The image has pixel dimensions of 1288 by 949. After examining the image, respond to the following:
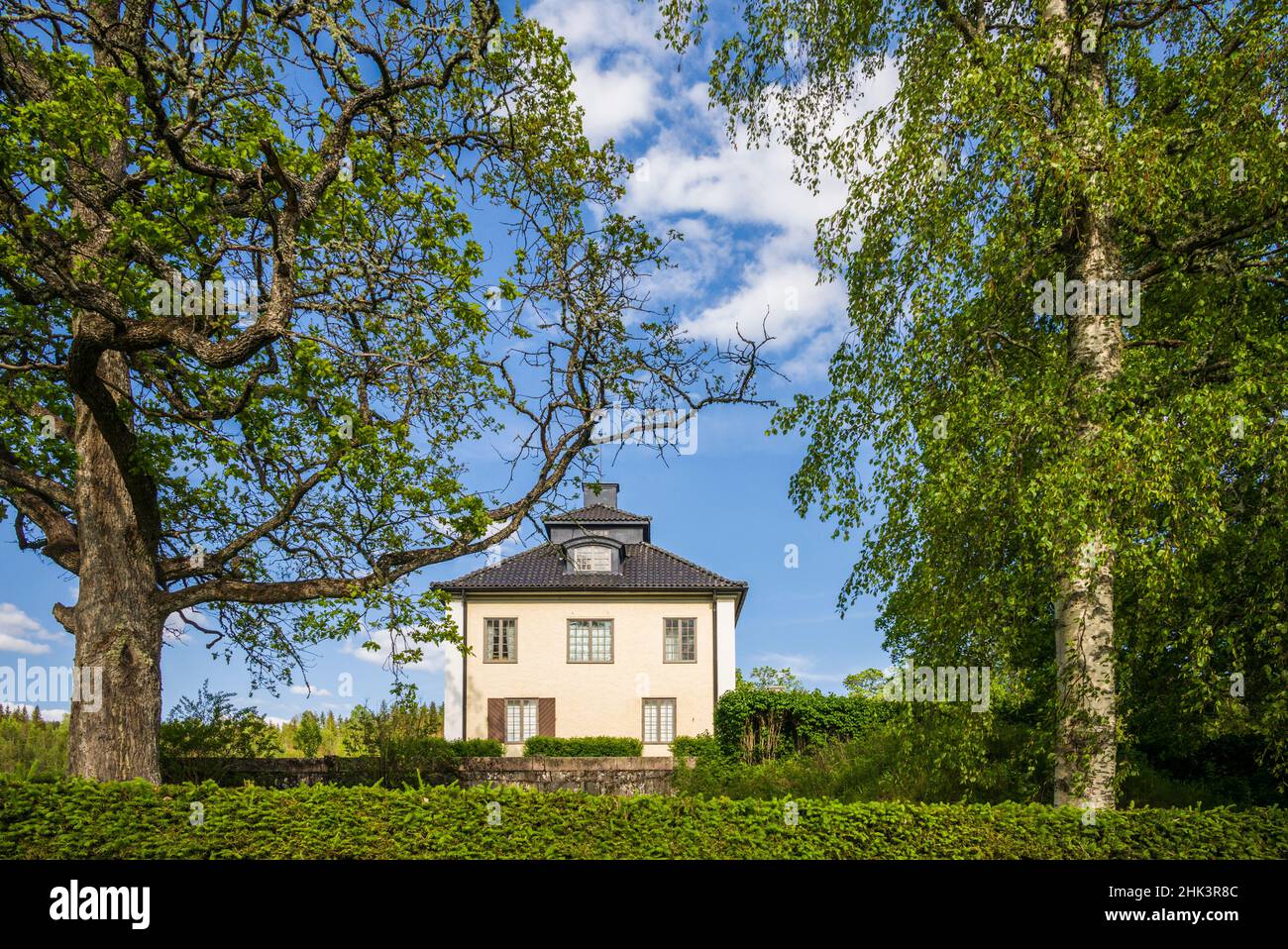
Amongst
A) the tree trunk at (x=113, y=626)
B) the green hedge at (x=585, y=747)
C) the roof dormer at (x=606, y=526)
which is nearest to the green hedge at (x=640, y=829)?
the tree trunk at (x=113, y=626)

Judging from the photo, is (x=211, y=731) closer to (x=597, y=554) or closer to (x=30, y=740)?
(x=30, y=740)

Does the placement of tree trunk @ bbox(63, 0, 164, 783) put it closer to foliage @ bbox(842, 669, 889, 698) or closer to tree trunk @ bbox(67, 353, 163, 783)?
tree trunk @ bbox(67, 353, 163, 783)

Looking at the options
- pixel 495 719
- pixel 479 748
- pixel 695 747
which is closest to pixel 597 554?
pixel 495 719

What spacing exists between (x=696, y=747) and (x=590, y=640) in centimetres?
581

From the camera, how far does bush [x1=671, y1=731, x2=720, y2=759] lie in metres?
24.0

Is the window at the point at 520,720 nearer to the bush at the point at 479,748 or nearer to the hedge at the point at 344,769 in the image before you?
the bush at the point at 479,748

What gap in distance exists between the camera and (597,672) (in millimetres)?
28547

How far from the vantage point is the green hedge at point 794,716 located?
23.7 meters

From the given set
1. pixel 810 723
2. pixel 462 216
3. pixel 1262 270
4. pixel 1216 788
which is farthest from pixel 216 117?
pixel 810 723

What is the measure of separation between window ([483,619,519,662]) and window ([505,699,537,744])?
4.86 feet

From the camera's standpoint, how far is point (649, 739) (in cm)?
2794

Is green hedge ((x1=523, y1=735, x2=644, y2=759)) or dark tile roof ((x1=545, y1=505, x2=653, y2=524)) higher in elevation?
dark tile roof ((x1=545, y1=505, x2=653, y2=524))

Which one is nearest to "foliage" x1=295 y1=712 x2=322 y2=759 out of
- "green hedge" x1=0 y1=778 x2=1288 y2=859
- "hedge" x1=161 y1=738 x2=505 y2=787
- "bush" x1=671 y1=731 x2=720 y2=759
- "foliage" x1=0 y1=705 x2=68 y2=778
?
"foliage" x1=0 y1=705 x2=68 y2=778

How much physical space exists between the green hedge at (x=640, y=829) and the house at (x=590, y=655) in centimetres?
1876
